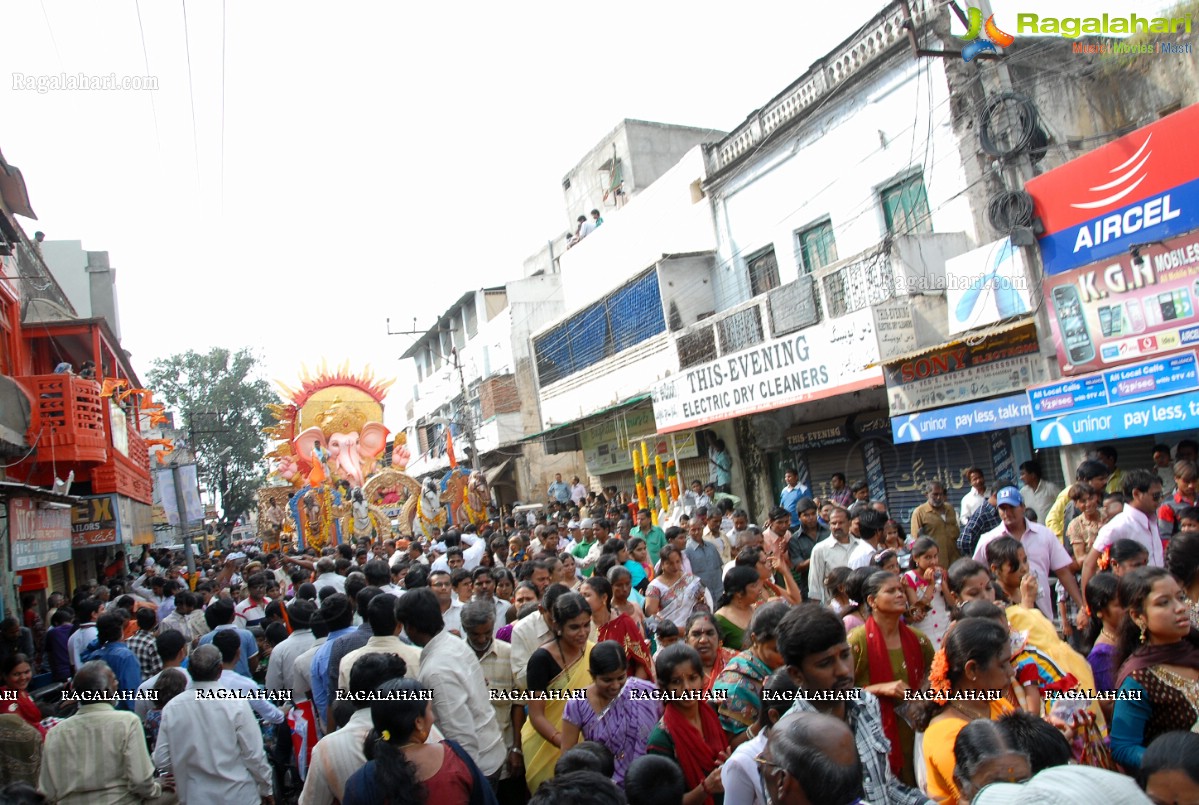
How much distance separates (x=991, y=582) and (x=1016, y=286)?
7339 mm

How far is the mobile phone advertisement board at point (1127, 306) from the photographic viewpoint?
29.1 ft

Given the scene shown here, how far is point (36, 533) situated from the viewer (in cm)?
935

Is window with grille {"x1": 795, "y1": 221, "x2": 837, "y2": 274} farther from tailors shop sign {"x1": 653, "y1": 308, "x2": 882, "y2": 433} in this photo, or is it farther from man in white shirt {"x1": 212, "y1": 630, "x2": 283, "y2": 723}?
man in white shirt {"x1": 212, "y1": 630, "x2": 283, "y2": 723}

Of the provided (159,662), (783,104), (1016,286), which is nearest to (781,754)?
(159,662)

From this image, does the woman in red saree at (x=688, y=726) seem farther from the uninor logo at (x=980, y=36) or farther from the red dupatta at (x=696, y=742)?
the uninor logo at (x=980, y=36)

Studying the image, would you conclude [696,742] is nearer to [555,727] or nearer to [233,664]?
[555,727]

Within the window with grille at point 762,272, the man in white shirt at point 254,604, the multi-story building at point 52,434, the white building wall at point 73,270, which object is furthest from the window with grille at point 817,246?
the white building wall at point 73,270

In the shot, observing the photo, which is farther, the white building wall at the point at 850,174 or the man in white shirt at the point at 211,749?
the white building wall at the point at 850,174

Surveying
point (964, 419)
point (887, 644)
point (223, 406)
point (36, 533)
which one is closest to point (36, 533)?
point (36, 533)

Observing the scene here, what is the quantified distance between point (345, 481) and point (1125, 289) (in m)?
24.6

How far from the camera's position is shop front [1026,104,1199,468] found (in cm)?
882

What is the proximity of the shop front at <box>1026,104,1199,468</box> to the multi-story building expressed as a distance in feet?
34.5

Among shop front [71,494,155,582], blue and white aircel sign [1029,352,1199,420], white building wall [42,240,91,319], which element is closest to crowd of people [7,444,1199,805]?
blue and white aircel sign [1029,352,1199,420]

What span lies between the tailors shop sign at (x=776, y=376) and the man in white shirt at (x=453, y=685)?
362 inches
